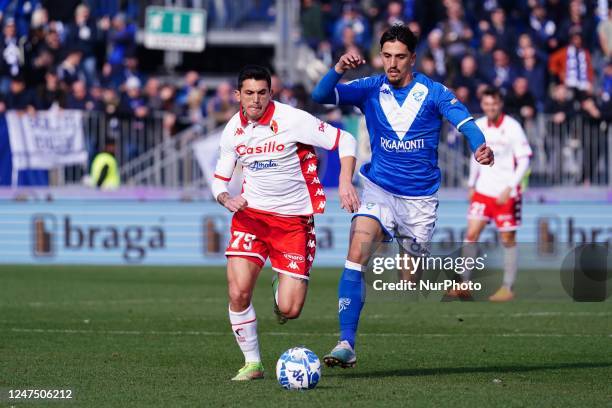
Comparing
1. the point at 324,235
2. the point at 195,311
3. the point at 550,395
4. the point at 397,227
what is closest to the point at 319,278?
the point at 324,235

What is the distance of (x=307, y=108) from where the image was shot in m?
22.8

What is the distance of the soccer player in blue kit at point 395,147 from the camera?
32.4 feet

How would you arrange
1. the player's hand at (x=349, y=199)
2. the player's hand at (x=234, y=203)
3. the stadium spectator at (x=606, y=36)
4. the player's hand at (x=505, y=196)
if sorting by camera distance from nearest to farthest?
the player's hand at (x=349, y=199) < the player's hand at (x=234, y=203) < the player's hand at (x=505, y=196) < the stadium spectator at (x=606, y=36)

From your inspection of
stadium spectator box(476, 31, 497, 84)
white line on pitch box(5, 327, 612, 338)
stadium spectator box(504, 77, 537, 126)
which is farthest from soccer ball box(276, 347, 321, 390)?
stadium spectator box(476, 31, 497, 84)

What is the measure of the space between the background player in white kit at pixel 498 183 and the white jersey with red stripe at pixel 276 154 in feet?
23.0

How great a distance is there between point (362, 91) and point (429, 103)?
1.69 feet

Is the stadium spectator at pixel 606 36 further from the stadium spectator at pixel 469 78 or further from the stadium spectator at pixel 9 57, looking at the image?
the stadium spectator at pixel 9 57

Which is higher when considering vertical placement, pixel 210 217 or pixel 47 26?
pixel 47 26

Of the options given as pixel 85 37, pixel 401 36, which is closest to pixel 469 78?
pixel 85 37

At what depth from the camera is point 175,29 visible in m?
25.7

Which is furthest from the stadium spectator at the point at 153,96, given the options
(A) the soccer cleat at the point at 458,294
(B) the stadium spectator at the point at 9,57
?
(A) the soccer cleat at the point at 458,294

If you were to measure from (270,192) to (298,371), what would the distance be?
5.14 ft

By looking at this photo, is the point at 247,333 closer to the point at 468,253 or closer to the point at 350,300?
the point at 350,300

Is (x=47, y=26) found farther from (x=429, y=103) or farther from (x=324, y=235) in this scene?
(x=429, y=103)
